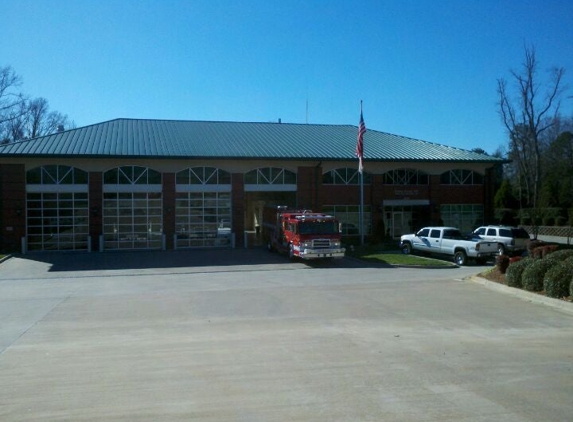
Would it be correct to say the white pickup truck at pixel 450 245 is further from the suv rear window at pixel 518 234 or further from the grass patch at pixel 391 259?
the suv rear window at pixel 518 234

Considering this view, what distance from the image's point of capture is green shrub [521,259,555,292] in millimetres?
16188

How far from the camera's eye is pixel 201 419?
6.43 metres

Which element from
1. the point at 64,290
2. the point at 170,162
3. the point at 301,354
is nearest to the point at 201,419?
the point at 301,354

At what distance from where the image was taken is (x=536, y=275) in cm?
1625

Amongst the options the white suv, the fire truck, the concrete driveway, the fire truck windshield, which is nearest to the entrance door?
the white suv

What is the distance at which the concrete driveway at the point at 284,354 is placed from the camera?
6852 millimetres

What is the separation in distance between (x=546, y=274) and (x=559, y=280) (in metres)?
0.63

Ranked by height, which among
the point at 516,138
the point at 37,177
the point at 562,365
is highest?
the point at 516,138

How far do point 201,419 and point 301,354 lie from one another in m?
3.33

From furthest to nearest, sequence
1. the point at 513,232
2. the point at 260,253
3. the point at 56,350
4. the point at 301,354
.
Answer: the point at 260,253 < the point at 513,232 < the point at 56,350 < the point at 301,354

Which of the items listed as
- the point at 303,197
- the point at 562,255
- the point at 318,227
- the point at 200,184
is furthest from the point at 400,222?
the point at 562,255

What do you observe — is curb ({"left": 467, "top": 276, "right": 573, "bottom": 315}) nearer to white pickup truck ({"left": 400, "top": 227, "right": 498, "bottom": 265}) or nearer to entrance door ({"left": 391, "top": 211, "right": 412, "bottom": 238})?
white pickup truck ({"left": 400, "top": 227, "right": 498, "bottom": 265})

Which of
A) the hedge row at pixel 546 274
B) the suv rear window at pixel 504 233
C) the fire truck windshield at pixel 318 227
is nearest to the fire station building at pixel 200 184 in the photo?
the suv rear window at pixel 504 233

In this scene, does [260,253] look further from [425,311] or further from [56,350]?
[56,350]
